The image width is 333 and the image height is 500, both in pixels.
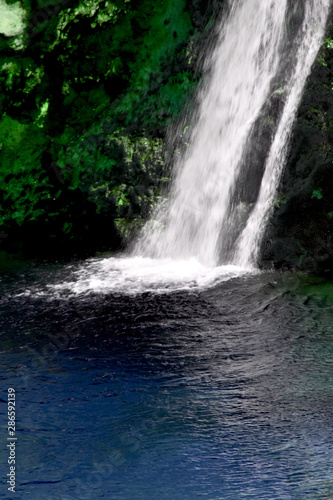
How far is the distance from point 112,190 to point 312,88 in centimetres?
317

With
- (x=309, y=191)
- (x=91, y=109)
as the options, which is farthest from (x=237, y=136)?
(x=91, y=109)

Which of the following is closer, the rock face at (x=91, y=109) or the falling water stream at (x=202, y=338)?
the falling water stream at (x=202, y=338)

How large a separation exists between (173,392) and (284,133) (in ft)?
12.8

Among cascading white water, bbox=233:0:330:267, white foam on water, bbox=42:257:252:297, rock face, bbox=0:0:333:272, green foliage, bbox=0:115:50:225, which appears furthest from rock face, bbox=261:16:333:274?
green foliage, bbox=0:115:50:225

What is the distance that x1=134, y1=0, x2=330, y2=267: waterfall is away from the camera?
6.96 m

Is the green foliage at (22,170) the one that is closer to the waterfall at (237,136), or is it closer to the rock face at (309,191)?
the waterfall at (237,136)

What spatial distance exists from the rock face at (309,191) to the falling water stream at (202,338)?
151 millimetres

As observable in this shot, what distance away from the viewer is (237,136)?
7438 millimetres

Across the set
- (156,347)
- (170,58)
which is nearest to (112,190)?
(170,58)

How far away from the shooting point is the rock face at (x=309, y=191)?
668 centimetres

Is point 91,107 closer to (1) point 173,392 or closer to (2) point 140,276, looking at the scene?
(2) point 140,276

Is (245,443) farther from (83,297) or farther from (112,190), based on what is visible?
(112,190)

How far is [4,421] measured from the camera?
395 cm

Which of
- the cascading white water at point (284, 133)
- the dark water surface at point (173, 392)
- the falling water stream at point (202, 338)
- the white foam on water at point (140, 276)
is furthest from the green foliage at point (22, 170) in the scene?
the cascading white water at point (284, 133)
